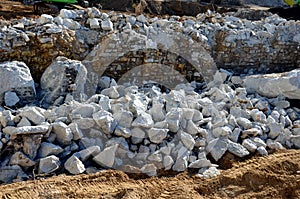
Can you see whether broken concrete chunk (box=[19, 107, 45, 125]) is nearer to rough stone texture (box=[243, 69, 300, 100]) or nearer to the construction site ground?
Answer: the construction site ground

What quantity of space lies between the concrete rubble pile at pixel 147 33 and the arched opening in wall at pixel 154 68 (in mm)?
466

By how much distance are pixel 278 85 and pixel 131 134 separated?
128 inches

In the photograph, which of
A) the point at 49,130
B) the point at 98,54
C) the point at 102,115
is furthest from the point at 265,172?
the point at 98,54

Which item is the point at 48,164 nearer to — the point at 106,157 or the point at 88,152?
the point at 88,152

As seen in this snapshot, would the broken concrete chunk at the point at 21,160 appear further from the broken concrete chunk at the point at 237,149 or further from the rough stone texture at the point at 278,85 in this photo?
the rough stone texture at the point at 278,85

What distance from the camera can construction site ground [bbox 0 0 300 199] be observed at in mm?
3770

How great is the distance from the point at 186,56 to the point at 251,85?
144cm

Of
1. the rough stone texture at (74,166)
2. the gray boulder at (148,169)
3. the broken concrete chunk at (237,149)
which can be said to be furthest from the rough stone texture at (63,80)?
the broken concrete chunk at (237,149)

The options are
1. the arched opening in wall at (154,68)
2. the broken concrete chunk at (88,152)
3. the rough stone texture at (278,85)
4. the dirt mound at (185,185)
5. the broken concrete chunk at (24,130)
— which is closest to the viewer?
the dirt mound at (185,185)

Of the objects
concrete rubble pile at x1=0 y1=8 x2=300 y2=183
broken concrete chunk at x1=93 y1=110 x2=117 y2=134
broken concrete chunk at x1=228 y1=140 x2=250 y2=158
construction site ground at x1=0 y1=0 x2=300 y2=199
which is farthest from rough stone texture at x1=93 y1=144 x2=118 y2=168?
broken concrete chunk at x1=228 y1=140 x2=250 y2=158

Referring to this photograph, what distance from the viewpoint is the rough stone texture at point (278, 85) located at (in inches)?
249

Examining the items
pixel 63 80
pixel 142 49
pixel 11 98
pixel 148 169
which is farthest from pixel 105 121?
pixel 142 49

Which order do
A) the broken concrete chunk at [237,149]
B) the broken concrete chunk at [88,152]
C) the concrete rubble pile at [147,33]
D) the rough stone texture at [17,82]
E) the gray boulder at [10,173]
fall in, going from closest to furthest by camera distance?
1. the gray boulder at [10,173]
2. the broken concrete chunk at [88,152]
3. the broken concrete chunk at [237,149]
4. the rough stone texture at [17,82]
5. the concrete rubble pile at [147,33]

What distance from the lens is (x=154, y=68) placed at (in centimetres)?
701
